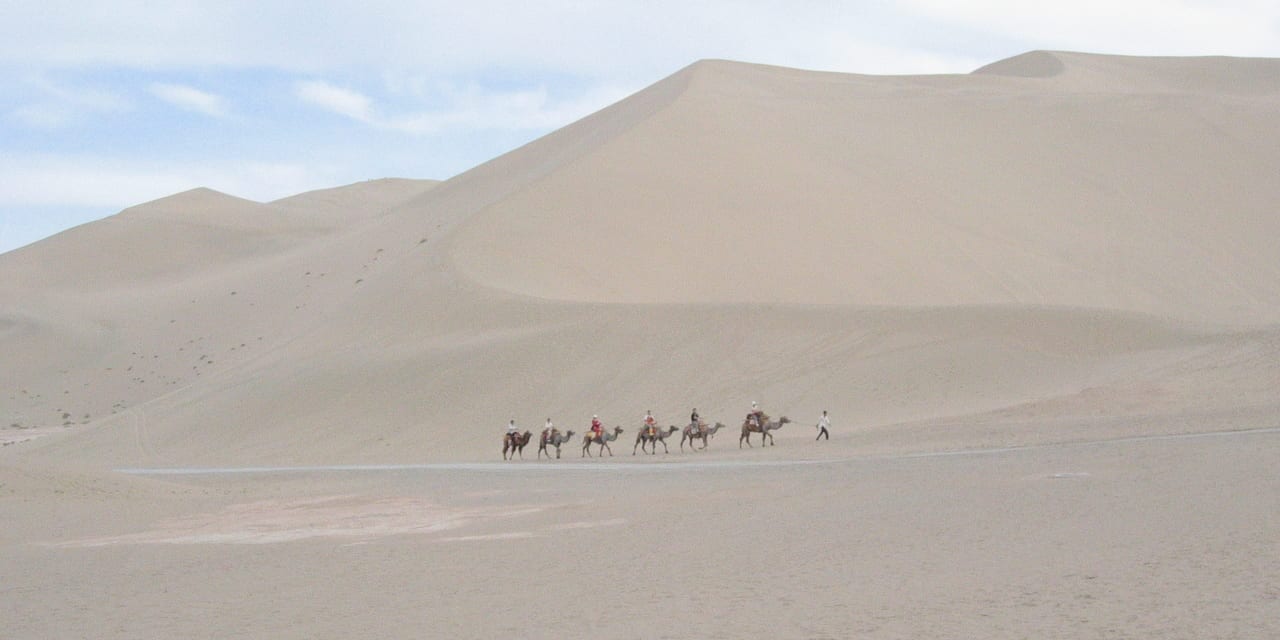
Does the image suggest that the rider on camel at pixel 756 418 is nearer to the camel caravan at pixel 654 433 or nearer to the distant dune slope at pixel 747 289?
the camel caravan at pixel 654 433

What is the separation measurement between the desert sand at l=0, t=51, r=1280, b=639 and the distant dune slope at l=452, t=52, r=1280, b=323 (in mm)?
224

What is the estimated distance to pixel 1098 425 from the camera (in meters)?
26.9

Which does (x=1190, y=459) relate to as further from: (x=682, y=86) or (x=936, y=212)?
(x=682, y=86)

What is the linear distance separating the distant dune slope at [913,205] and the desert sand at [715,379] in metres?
0.22

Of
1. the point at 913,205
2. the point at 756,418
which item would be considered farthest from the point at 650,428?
the point at 913,205

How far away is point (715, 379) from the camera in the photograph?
131 feet

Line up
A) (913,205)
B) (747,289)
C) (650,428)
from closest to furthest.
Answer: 1. (650,428)
2. (747,289)
3. (913,205)

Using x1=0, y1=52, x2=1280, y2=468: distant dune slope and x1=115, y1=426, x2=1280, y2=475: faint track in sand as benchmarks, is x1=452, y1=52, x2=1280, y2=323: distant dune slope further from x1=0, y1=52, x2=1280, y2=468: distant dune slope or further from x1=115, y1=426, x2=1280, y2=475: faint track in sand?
x1=115, y1=426, x2=1280, y2=475: faint track in sand

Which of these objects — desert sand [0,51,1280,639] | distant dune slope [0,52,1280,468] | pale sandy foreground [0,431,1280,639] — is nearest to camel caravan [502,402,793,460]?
desert sand [0,51,1280,639]

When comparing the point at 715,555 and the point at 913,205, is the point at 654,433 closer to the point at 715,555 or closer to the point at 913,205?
the point at 715,555

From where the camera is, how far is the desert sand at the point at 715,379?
1233cm

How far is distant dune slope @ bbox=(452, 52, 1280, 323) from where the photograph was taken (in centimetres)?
5116

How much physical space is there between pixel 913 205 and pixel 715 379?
20.6m

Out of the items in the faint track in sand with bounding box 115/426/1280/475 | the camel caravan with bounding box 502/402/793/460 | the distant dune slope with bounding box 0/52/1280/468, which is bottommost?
the faint track in sand with bounding box 115/426/1280/475
